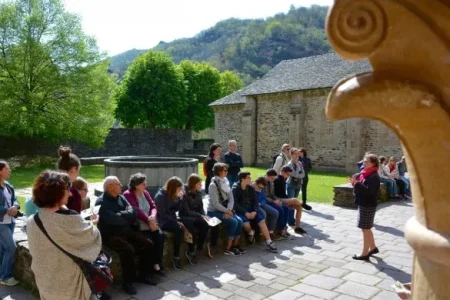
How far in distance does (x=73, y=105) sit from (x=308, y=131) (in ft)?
49.0

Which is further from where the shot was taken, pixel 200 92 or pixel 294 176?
pixel 200 92

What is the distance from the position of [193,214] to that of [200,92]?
3599cm

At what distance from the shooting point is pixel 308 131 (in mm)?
24000

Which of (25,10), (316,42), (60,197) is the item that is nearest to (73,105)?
(25,10)

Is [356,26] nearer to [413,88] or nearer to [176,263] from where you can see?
[413,88]

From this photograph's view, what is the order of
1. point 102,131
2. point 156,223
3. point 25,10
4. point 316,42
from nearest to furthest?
point 156,223 → point 25,10 → point 102,131 → point 316,42

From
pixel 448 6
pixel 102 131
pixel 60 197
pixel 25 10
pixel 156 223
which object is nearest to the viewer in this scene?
pixel 448 6

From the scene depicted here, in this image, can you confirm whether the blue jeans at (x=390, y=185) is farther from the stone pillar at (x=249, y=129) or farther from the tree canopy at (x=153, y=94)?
the tree canopy at (x=153, y=94)

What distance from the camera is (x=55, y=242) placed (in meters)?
2.86

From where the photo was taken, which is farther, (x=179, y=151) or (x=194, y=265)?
(x=179, y=151)

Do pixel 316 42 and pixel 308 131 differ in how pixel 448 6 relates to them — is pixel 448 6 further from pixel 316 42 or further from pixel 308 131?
pixel 316 42

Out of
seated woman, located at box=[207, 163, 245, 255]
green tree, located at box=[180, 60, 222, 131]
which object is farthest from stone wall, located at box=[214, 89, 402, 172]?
seated woman, located at box=[207, 163, 245, 255]

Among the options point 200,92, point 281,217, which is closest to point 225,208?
point 281,217

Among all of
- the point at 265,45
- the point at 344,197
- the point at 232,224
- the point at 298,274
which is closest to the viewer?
the point at 298,274
